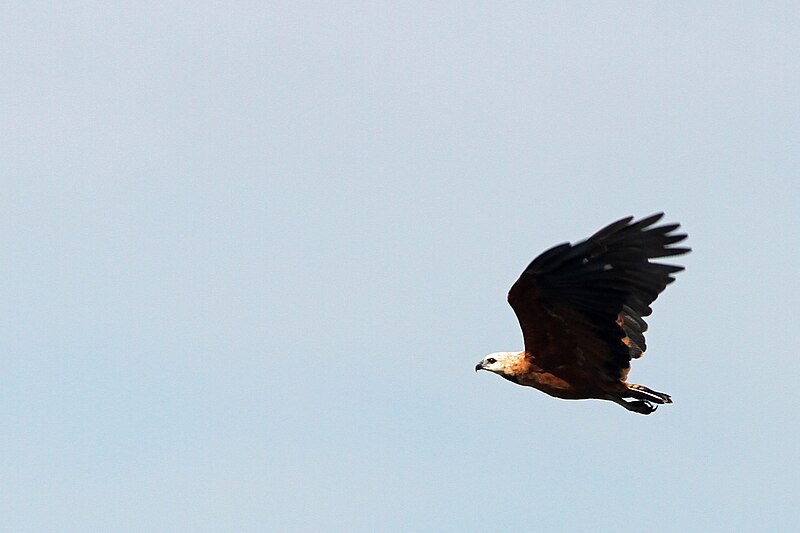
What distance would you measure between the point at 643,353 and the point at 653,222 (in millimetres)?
3199

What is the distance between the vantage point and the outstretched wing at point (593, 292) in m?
25.5

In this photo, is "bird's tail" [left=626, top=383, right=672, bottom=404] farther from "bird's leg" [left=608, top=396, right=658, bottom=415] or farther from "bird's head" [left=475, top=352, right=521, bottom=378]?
"bird's head" [left=475, top=352, right=521, bottom=378]

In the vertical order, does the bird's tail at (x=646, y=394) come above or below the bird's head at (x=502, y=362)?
below

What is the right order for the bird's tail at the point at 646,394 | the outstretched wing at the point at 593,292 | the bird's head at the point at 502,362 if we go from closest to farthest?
the outstretched wing at the point at 593,292
the bird's tail at the point at 646,394
the bird's head at the point at 502,362

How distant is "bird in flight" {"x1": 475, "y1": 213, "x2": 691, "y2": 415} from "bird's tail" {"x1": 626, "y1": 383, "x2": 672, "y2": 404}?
0.05ft

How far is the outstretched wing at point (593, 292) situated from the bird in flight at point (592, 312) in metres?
0.01

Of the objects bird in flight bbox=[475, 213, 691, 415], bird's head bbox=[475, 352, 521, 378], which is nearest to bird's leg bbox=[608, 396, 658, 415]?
bird in flight bbox=[475, 213, 691, 415]

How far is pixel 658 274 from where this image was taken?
26.5 m

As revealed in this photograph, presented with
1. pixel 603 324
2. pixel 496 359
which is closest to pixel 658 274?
pixel 603 324

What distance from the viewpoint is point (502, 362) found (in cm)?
2762

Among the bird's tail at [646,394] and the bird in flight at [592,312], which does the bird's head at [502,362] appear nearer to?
the bird in flight at [592,312]

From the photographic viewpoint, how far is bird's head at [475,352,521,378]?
2750cm

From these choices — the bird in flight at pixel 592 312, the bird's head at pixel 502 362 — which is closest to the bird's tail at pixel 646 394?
the bird in flight at pixel 592 312

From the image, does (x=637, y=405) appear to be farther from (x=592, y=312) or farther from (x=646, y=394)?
(x=592, y=312)
